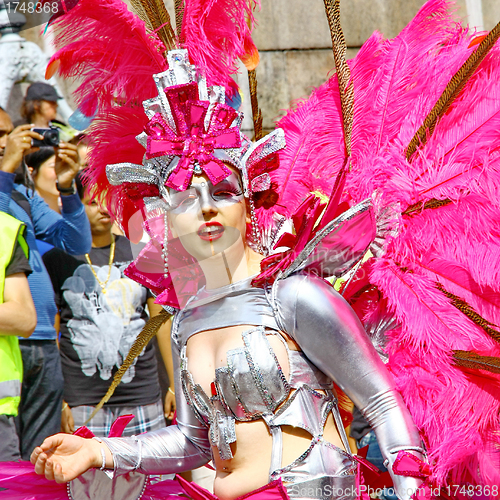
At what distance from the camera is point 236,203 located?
172 centimetres

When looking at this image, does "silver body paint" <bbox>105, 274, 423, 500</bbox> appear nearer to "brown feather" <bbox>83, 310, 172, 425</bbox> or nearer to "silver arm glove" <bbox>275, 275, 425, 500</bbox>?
"silver arm glove" <bbox>275, 275, 425, 500</bbox>

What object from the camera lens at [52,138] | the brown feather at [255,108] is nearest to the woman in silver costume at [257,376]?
the brown feather at [255,108]

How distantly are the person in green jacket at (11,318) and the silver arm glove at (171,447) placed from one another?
993mm

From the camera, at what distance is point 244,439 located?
1.63m

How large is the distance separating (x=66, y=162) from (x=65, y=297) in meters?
0.65

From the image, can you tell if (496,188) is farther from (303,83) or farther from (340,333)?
(303,83)

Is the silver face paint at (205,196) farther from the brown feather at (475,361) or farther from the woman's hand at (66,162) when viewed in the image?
the woman's hand at (66,162)

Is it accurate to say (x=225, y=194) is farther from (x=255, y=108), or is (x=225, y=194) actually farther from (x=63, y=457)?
(x=63, y=457)

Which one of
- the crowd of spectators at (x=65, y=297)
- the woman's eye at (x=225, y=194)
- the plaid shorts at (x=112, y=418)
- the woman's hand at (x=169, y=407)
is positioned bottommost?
the woman's hand at (x=169, y=407)

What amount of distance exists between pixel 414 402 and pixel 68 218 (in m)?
2.03

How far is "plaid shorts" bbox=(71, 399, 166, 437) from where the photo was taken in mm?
3170

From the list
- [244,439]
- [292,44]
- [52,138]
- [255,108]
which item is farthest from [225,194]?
[292,44]

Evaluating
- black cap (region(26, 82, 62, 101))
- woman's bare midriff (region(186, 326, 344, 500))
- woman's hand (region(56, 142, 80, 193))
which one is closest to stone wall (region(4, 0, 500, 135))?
black cap (region(26, 82, 62, 101))

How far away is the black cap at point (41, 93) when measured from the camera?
3826 mm
